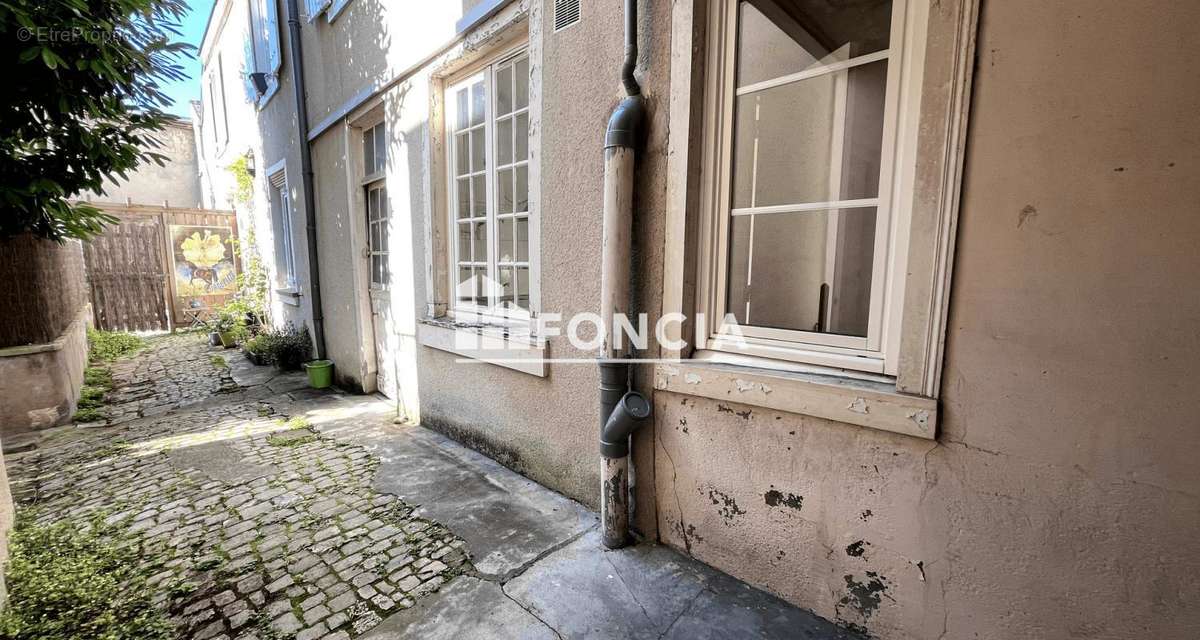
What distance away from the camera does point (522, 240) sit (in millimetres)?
3500

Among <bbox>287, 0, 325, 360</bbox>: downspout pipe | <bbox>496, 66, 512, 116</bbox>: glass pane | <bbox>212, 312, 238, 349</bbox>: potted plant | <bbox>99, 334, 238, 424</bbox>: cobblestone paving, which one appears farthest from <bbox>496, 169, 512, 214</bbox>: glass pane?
<bbox>212, 312, 238, 349</bbox>: potted plant

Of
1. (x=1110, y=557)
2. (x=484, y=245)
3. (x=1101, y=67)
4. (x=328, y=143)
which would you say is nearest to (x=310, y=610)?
(x=484, y=245)

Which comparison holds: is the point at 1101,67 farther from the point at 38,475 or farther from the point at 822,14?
the point at 38,475

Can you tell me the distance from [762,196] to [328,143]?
577 cm

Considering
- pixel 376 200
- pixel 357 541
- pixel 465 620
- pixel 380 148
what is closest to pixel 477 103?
pixel 380 148

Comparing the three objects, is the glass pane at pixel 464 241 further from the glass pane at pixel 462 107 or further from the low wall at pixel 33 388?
the low wall at pixel 33 388

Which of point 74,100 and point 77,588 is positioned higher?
point 74,100

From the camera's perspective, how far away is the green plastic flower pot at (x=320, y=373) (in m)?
6.18

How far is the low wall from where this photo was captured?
4.41 meters

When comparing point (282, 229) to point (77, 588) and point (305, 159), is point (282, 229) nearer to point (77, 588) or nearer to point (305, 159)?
point (305, 159)

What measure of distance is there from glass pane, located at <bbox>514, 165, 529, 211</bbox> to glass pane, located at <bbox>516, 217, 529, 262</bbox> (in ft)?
0.33

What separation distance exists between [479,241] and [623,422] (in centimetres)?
224

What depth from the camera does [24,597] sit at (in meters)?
2.19

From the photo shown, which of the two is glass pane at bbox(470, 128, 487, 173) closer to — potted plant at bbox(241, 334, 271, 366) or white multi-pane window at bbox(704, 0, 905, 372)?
white multi-pane window at bbox(704, 0, 905, 372)
